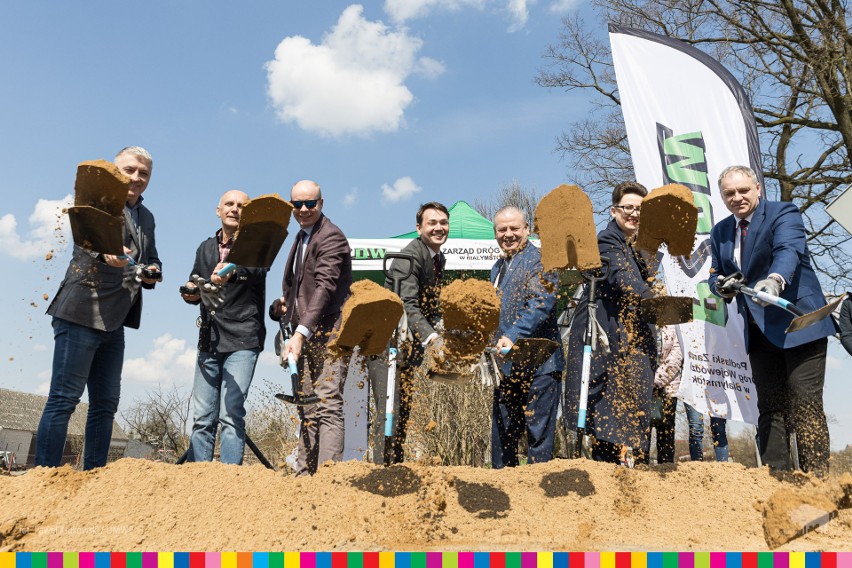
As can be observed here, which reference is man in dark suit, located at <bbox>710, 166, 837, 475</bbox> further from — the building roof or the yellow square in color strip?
the building roof

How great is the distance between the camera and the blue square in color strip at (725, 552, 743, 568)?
7.45 feet

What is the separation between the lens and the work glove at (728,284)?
402 centimetres

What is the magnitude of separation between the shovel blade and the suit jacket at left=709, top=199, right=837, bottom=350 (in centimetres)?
6

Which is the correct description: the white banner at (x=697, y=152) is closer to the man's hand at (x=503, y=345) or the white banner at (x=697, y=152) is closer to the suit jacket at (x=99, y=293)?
the man's hand at (x=503, y=345)

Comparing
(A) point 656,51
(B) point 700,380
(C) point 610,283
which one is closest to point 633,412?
(C) point 610,283

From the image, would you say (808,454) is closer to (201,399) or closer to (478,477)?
(478,477)

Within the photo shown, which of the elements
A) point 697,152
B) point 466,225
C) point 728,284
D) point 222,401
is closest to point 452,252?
point 466,225

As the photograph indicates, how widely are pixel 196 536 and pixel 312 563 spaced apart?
1032 millimetres

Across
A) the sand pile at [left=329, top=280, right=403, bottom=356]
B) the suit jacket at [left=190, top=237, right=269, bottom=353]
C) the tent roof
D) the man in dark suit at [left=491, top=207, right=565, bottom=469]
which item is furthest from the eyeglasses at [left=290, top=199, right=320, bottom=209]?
the tent roof

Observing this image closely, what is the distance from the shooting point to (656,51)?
7168 mm

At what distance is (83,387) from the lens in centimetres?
395

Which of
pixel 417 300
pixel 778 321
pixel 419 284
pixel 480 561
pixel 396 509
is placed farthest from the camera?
pixel 419 284

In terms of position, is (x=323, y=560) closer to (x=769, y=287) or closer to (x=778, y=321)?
(x=769, y=287)

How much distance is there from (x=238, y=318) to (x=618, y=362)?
2363 mm
